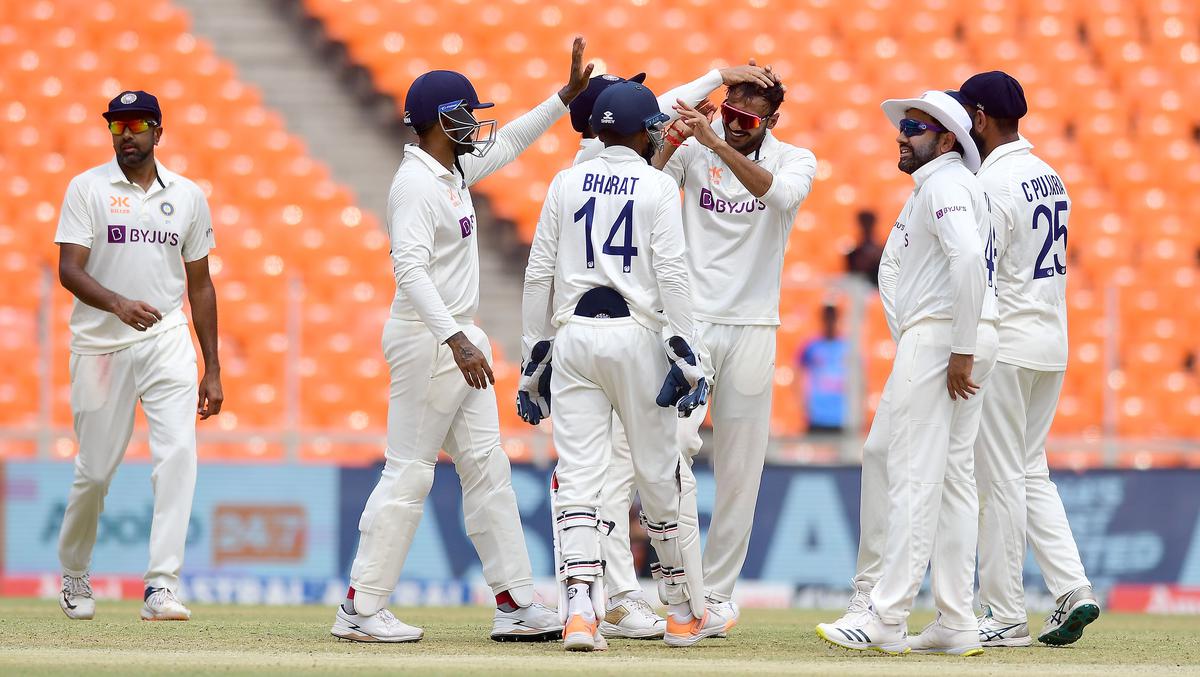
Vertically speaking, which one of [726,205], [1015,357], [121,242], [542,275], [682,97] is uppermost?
[682,97]

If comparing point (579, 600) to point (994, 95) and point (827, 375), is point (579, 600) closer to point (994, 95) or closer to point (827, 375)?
point (994, 95)

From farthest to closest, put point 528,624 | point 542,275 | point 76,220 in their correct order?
point 76,220
point 528,624
point 542,275

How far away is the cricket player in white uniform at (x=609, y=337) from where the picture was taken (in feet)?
21.6

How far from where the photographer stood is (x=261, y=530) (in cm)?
1138

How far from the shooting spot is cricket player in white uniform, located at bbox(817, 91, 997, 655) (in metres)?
6.61

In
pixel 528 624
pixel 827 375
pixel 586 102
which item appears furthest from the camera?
pixel 827 375

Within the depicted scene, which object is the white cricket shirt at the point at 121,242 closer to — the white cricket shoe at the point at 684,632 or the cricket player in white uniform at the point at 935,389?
the white cricket shoe at the point at 684,632

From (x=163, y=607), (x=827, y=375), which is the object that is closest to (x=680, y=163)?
(x=163, y=607)

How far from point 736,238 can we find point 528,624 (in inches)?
75.5

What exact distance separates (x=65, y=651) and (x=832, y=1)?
13352 mm

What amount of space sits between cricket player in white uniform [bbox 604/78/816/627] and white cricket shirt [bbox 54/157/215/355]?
2485mm

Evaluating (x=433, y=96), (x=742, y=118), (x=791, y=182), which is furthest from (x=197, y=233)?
(x=791, y=182)

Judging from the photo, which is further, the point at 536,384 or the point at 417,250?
the point at 536,384

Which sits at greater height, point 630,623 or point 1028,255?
point 1028,255
